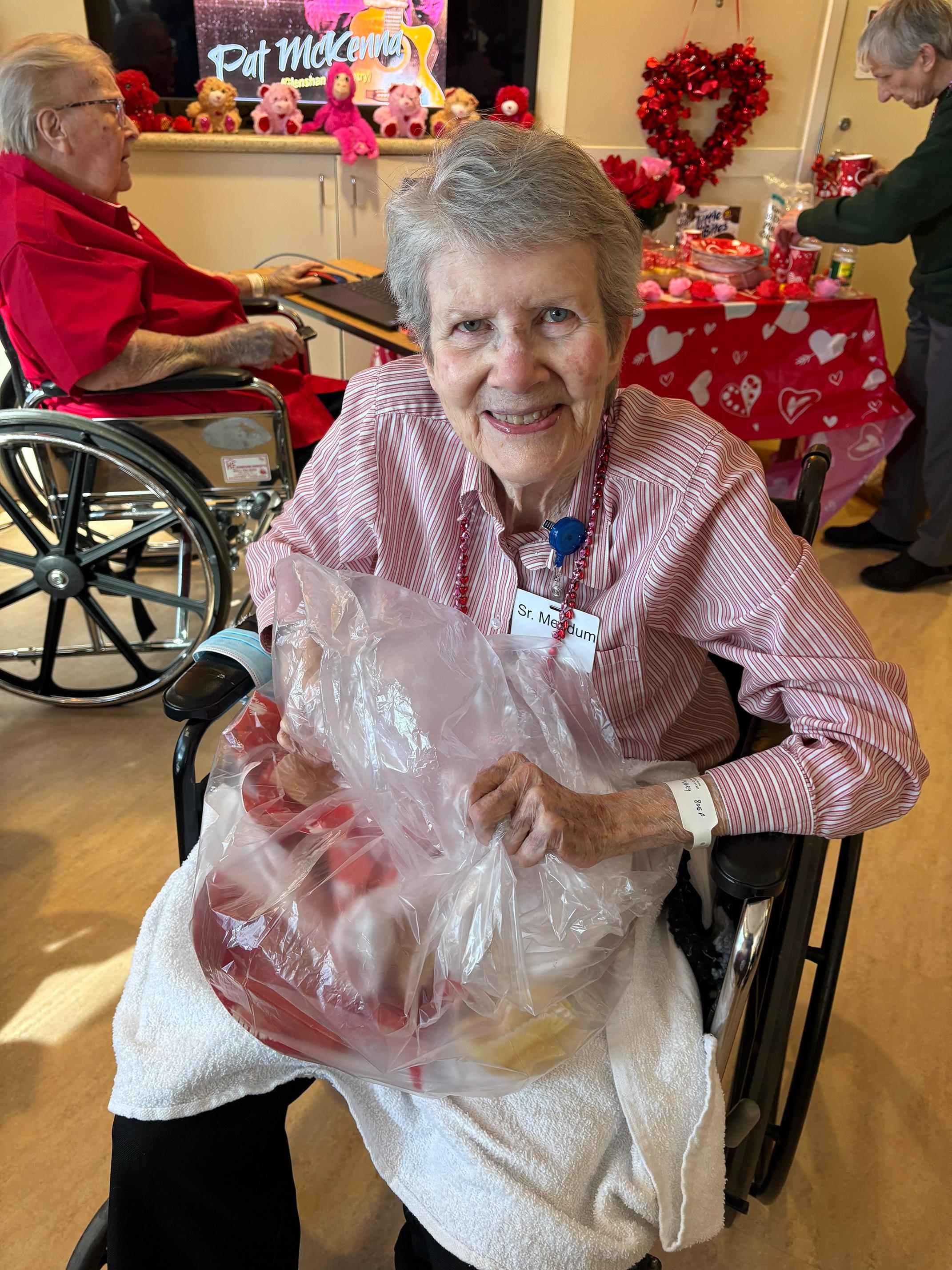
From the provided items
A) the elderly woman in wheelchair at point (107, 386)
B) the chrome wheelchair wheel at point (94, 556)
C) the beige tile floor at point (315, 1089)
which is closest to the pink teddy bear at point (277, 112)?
the elderly woman in wheelchair at point (107, 386)

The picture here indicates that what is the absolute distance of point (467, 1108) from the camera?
898 mm

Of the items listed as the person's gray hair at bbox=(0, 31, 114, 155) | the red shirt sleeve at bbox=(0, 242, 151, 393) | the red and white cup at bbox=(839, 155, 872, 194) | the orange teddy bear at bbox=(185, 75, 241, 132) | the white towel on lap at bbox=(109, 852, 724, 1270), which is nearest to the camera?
the white towel on lap at bbox=(109, 852, 724, 1270)

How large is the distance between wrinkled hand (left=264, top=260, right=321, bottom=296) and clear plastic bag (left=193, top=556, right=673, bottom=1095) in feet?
5.82

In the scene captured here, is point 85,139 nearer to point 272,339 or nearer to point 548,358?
point 272,339

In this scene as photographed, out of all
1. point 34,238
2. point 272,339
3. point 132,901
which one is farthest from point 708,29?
point 132,901

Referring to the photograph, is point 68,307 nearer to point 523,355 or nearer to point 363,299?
point 363,299

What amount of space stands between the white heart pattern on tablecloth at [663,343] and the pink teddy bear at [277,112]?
1.87 m

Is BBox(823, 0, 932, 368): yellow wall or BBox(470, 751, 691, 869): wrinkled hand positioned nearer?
BBox(470, 751, 691, 869): wrinkled hand

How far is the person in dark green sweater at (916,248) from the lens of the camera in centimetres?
261

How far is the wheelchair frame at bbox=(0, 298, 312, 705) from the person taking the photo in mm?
1934

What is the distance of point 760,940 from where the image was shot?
0.91m

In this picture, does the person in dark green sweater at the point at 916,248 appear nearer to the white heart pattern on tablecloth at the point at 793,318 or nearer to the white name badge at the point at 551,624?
the white heart pattern on tablecloth at the point at 793,318

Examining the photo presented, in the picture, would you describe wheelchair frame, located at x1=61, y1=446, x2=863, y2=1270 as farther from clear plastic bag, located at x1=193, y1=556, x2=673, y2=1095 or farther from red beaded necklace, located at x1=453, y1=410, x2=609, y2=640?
red beaded necklace, located at x1=453, y1=410, x2=609, y2=640

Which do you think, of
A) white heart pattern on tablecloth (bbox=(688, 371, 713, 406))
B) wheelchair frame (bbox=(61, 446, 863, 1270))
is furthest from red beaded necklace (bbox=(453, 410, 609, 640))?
white heart pattern on tablecloth (bbox=(688, 371, 713, 406))
